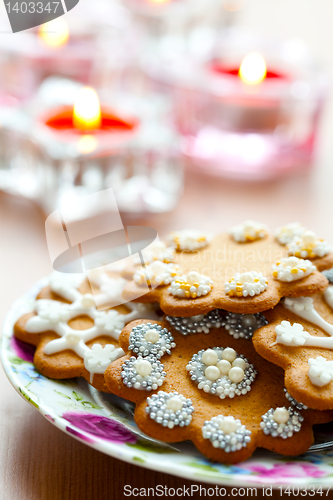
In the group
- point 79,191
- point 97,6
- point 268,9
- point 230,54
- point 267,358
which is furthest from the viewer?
point 268,9

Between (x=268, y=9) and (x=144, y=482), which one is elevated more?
(x=268, y=9)

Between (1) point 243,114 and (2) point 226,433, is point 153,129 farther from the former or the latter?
(2) point 226,433

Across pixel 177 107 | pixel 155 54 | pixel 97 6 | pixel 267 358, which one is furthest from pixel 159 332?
pixel 97 6

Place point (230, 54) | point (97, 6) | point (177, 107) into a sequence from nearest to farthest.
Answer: point (177, 107) < point (230, 54) < point (97, 6)

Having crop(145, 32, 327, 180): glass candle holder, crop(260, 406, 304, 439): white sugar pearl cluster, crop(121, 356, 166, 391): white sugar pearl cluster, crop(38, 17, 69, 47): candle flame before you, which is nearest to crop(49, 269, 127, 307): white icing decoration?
crop(121, 356, 166, 391): white sugar pearl cluster

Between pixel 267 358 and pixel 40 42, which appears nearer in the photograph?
pixel 267 358

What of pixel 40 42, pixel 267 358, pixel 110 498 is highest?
pixel 40 42

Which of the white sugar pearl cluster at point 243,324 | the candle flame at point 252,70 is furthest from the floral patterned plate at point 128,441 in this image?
the candle flame at point 252,70

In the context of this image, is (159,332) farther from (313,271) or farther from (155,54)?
(155,54)
